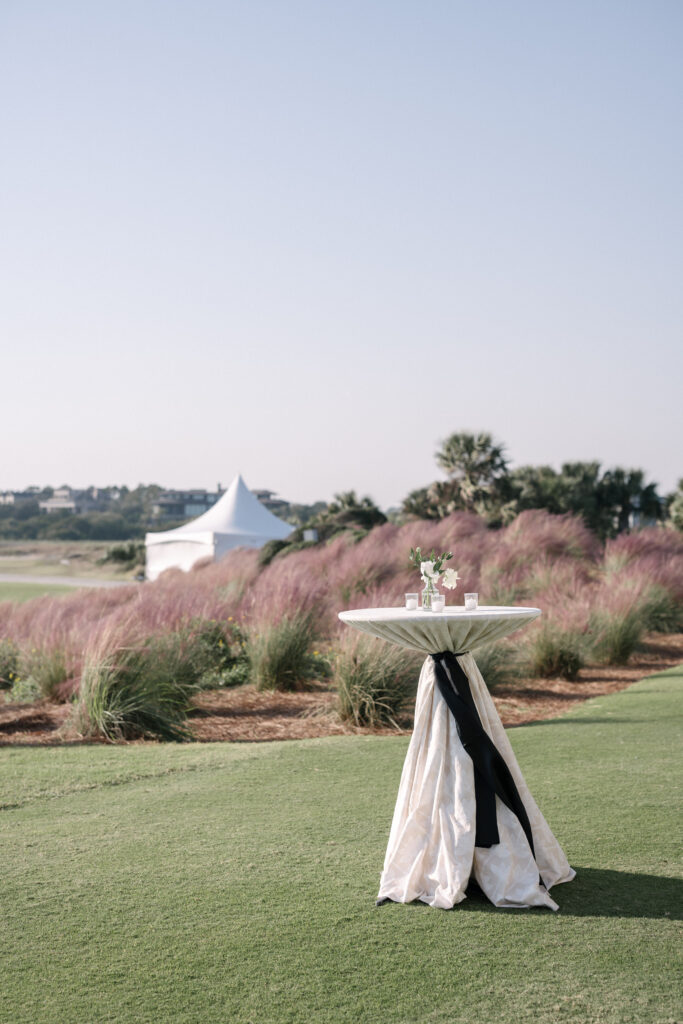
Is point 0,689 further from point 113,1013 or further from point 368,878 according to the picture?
point 113,1013

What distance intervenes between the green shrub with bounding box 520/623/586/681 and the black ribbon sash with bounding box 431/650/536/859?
681 centimetres

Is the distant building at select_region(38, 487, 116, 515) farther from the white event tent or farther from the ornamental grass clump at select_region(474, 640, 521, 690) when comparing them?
the ornamental grass clump at select_region(474, 640, 521, 690)

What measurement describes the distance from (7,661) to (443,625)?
800 cm

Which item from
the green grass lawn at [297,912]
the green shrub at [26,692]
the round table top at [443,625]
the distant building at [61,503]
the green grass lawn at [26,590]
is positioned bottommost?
the green grass lawn at [26,590]

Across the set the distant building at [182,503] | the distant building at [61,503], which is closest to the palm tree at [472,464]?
the distant building at [182,503]

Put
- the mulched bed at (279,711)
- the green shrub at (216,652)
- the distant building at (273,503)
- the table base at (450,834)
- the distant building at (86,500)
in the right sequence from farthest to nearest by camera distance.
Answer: the distant building at (86,500), the distant building at (273,503), the green shrub at (216,652), the mulched bed at (279,711), the table base at (450,834)

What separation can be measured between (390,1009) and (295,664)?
6.82m

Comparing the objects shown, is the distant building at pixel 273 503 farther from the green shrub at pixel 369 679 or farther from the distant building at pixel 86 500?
the green shrub at pixel 369 679

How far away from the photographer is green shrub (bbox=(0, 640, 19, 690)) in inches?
402

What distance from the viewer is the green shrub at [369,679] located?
7.48 meters

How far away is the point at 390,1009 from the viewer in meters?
2.61

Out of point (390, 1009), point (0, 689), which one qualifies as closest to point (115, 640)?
point (0, 689)

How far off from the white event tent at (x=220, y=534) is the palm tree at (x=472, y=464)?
239 inches

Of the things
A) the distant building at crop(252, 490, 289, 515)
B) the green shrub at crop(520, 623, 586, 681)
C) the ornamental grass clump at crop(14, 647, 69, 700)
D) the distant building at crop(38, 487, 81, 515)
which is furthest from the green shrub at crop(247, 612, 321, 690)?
the distant building at crop(38, 487, 81, 515)
